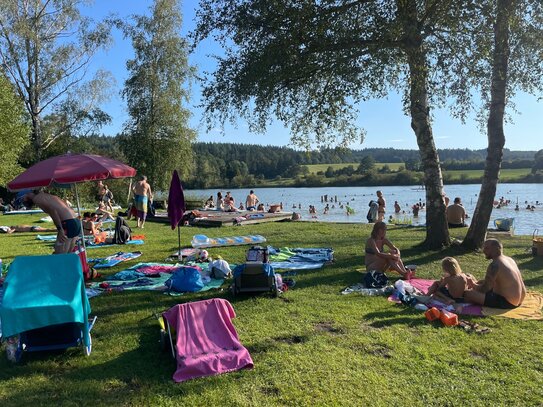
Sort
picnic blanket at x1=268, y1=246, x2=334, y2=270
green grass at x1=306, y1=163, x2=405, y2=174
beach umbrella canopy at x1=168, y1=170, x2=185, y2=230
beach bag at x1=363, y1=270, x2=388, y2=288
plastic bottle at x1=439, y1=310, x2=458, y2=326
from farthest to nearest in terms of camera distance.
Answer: green grass at x1=306, y1=163, x2=405, y2=174 → picnic blanket at x1=268, y1=246, x2=334, y2=270 → beach umbrella canopy at x1=168, y1=170, x2=185, y2=230 → beach bag at x1=363, y1=270, x2=388, y2=288 → plastic bottle at x1=439, y1=310, x2=458, y2=326

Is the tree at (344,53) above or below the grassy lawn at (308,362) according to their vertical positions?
above

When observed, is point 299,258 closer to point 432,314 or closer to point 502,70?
point 432,314

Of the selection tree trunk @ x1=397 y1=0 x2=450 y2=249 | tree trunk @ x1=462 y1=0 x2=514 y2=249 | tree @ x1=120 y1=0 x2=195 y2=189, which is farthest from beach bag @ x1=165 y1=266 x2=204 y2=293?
tree @ x1=120 y1=0 x2=195 y2=189

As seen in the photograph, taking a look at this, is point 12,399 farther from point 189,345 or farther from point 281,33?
point 281,33

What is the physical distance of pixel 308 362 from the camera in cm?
424

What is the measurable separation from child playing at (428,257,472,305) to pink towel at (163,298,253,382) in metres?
3.23

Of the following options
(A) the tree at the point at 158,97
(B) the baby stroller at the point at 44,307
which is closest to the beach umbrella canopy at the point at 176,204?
(B) the baby stroller at the point at 44,307

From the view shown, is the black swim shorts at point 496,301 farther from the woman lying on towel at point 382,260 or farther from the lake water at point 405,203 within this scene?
the lake water at point 405,203

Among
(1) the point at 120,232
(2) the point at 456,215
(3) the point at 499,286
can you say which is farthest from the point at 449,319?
(2) the point at 456,215

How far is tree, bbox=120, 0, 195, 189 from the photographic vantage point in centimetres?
2720

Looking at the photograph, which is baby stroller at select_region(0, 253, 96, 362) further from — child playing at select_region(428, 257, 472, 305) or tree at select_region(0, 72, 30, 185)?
tree at select_region(0, 72, 30, 185)

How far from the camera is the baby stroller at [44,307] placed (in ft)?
14.0

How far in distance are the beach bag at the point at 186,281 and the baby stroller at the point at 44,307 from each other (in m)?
2.20

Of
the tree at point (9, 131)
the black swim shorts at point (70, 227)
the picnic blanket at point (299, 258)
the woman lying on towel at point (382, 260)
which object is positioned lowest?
the picnic blanket at point (299, 258)
